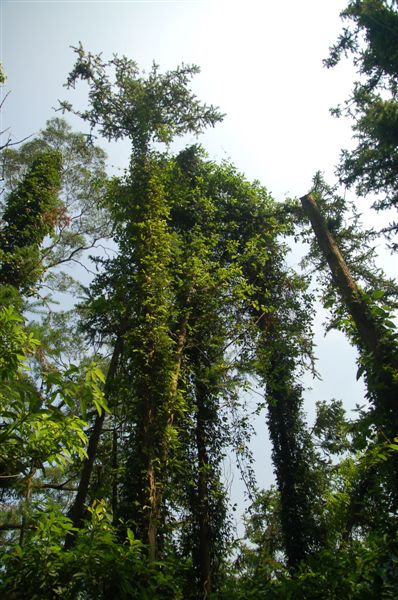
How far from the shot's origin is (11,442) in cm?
347

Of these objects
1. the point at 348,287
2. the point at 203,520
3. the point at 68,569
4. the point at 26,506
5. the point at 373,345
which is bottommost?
the point at 68,569

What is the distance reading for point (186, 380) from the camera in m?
8.19

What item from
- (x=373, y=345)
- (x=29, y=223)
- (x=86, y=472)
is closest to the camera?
(x=373, y=345)

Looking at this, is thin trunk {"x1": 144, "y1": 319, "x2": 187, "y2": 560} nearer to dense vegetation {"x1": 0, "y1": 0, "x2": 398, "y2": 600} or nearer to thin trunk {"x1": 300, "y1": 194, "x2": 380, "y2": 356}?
dense vegetation {"x1": 0, "y1": 0, "x2": 398, "y2": 600}

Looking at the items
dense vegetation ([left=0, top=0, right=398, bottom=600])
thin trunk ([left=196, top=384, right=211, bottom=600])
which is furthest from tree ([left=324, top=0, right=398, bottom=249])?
thin trunk ([left=196, top=384, right=211, bottom=600])

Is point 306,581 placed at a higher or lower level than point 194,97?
lower

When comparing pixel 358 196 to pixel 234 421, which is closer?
pixel 234 421

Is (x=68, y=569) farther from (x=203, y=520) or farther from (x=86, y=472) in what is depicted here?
(x=203, y=520)

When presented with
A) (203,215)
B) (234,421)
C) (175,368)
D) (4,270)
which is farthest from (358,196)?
(4,270)

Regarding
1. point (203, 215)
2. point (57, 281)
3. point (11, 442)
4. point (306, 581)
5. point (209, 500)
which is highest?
point (57, 281)

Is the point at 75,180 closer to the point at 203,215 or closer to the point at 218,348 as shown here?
the point at 203,215

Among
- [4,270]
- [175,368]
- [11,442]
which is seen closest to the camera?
[11,442]

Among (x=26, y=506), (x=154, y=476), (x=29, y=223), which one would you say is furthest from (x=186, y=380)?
(x=29, y=223)

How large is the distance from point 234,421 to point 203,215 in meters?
6.23
